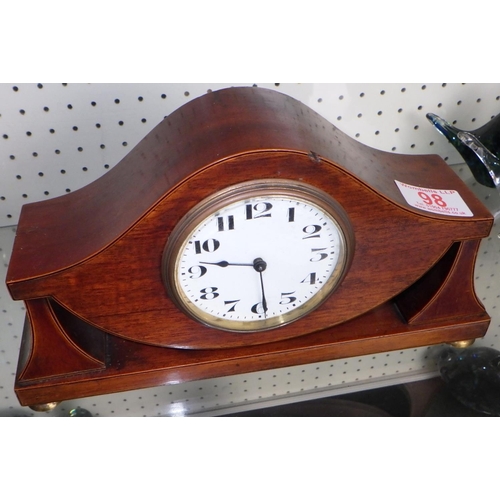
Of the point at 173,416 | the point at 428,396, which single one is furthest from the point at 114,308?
the point at 428,396

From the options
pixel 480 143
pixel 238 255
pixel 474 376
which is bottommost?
pixel 474 376

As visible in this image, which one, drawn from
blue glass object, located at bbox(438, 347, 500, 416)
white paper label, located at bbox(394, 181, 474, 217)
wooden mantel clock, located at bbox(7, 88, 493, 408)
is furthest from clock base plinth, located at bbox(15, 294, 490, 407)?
blue glass object, located at bbox(438, 347, 500, 416)

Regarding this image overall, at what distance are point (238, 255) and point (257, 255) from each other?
0.02 meters

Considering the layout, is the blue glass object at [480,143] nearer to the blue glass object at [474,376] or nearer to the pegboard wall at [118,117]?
the pegboard wall at [118,117]

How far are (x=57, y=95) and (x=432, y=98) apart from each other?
56cm

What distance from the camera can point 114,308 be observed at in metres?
0.61

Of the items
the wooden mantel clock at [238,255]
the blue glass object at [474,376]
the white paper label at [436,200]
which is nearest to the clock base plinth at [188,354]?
the wooden mantel clock at [238,255]

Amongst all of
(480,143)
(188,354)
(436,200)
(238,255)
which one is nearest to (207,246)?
(238,255)

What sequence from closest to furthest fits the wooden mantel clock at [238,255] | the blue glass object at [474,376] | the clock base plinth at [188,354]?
the wooden mantel clock at [238,255] < the clock base plinth at [188,354] < the blue glass object at [474,376]

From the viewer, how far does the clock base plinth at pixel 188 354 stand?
0.66m

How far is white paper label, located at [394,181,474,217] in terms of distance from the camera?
627mm

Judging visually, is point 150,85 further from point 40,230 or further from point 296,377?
point 296,377

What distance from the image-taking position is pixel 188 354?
0.70 m

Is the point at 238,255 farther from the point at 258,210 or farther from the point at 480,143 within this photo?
the point at 480,143
